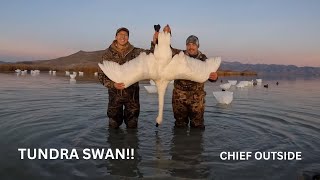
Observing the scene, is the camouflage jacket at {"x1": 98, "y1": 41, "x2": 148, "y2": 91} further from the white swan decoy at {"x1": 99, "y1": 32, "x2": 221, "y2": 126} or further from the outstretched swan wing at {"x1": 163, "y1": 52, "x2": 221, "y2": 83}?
the outstretched swan wing at {"x1": 163, "y1": 52, "x2": 221, "y2": 83}

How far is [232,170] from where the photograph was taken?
648 centimetres

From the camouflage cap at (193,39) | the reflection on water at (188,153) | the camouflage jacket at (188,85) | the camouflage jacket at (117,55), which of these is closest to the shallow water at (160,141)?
the reflection on water at (188,153)

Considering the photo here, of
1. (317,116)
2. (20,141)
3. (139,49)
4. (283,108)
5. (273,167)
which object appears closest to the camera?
(273,167)

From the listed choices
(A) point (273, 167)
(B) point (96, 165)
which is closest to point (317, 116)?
(A) point (273, 167)

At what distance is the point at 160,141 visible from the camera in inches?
340

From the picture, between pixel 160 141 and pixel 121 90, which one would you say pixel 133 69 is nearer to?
pixel 121 90

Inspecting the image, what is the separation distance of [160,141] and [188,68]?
A: 6.86 ft

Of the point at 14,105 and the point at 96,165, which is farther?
the point at 14,105

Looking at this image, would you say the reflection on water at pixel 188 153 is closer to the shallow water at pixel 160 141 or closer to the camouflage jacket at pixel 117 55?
the shallow water at pixel 160 141

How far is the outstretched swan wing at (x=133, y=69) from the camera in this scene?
24.1 feet

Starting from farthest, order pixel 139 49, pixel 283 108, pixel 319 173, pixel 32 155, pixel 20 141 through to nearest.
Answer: pixel 283 108
pixel 139 49
pixel 20 141
pixel 32 155
pixel 319 173

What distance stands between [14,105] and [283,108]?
11065mm

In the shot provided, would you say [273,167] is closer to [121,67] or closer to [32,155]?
[121,67]

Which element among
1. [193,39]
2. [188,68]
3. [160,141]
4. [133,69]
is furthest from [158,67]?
[193,39]
